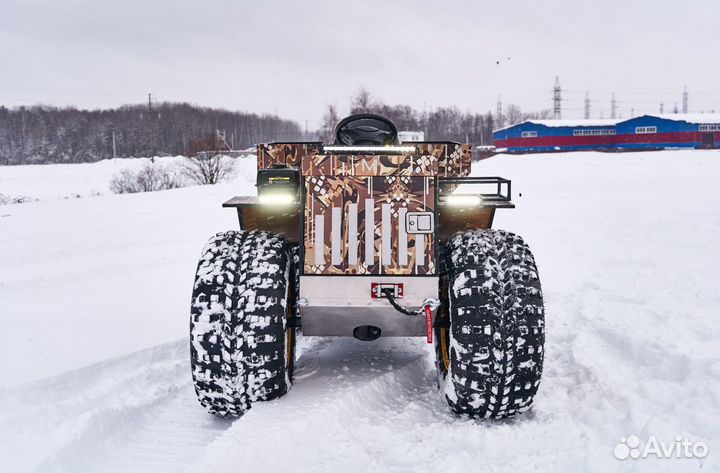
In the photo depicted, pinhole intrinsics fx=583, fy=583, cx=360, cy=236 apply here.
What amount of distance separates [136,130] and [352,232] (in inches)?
3958

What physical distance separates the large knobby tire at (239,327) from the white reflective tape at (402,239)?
0.73 m

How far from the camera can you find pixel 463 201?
3.84m

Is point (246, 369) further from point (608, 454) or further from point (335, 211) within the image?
point (608, 454)

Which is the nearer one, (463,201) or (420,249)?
(420,249)

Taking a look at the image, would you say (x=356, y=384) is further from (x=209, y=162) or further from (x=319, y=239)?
(x=209, y=162)

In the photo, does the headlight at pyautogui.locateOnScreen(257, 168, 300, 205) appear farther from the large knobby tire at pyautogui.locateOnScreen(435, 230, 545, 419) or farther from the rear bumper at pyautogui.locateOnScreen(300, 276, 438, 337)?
the large knobby tire at pyautogui.locateOnScreen(435, 230, 545, 419)

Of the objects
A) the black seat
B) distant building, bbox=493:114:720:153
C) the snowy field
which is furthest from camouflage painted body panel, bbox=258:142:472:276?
distant building, bbox=493:114:720:153

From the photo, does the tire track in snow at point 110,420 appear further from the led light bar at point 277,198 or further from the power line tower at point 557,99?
the power line tower at point 557,99

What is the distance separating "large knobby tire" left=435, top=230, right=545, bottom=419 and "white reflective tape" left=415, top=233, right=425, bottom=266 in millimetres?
221

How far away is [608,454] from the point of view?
10.0ft

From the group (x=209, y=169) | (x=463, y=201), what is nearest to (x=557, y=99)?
(x=209, y=169)

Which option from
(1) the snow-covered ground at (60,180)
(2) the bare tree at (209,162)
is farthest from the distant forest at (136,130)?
(2) the bare tree at (209,162)

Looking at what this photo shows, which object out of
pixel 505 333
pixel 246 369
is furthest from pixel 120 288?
pixel 505 333

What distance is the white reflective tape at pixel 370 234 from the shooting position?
3465 millimetres
